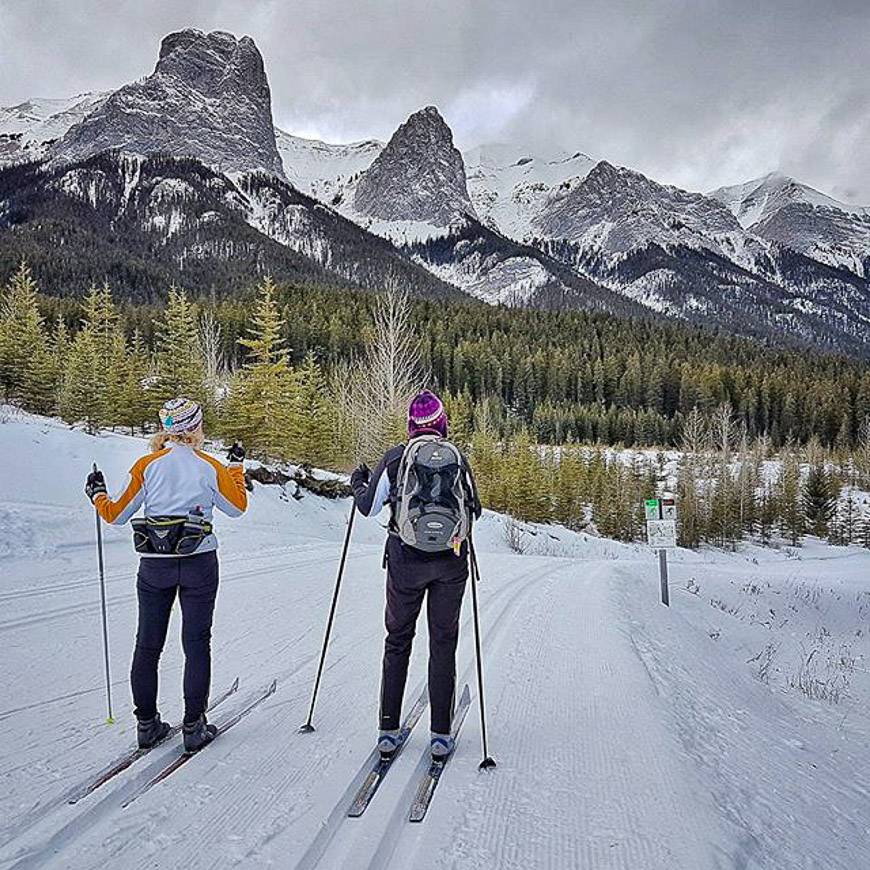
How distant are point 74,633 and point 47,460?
10348 millimetres

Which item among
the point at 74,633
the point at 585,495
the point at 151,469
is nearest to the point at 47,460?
the point at 74,633

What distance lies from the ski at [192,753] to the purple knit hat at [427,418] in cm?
227

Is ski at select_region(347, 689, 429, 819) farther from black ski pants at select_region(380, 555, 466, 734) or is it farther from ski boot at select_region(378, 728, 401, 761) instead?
black ski pants at select_region(380, 555, 466, 734)

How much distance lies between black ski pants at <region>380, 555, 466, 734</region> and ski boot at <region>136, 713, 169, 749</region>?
4.47ft

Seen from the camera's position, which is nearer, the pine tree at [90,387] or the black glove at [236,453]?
the black glove at [236,453]

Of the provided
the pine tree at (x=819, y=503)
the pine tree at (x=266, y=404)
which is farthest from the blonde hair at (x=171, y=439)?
the pine tree at (x=819, y=503)

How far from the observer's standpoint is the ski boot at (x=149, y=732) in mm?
3639

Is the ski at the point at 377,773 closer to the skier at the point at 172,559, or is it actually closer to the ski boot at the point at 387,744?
the ski boot at the point at 387,744

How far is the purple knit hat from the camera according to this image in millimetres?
3875

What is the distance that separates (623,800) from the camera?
10.7ft

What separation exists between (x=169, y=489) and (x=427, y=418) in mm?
1605

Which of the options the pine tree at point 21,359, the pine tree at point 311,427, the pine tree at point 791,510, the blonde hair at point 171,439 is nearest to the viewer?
the blonde hair at point 171,439

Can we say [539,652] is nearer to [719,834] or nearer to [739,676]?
[739,676]

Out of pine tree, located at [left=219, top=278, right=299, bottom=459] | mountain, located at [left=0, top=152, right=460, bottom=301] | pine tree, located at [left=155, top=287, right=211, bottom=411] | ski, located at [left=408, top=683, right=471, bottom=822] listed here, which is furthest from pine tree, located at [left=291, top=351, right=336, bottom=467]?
mountain, located at [left=0, top=152, right=460, bottom=301]
